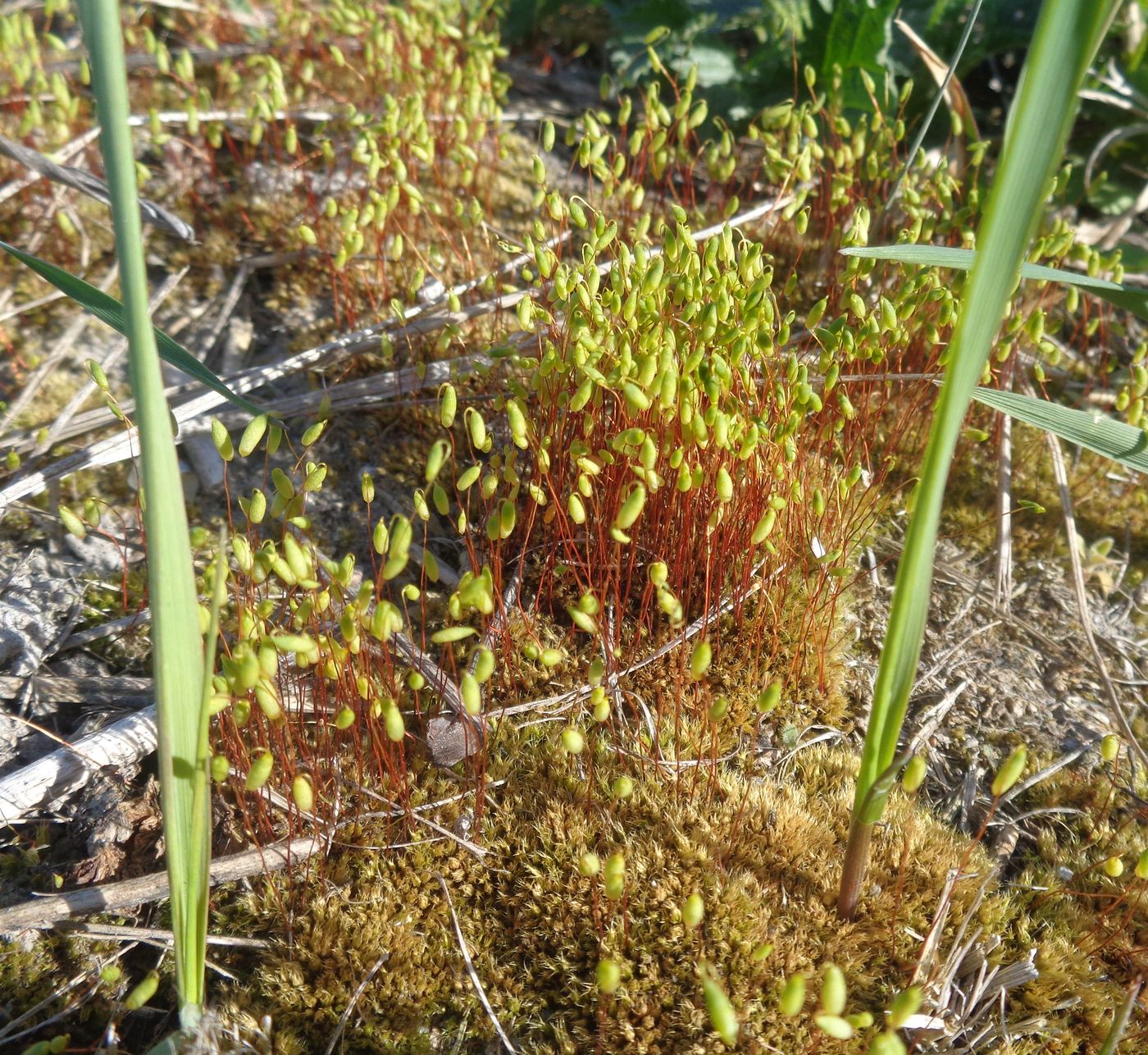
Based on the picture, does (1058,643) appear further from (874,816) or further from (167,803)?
(167,803)

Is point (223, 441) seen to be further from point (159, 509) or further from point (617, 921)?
point (617, 921)

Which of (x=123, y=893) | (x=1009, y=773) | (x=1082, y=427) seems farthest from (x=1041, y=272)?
(x=123, y=893)

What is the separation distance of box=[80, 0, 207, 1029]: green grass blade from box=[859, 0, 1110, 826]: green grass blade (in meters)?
0.81

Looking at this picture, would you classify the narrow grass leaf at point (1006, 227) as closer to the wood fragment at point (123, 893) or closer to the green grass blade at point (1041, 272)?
the green grass blade at point (1041, 272)

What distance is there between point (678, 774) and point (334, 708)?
0.61 meters

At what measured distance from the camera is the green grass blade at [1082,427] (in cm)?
139

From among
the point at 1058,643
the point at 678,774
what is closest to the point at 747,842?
the point at 678,774

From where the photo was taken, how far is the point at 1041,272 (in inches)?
53.2

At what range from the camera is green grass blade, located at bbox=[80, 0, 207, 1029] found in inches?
38.3

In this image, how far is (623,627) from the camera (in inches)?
70.5

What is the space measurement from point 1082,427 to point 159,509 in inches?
51.6

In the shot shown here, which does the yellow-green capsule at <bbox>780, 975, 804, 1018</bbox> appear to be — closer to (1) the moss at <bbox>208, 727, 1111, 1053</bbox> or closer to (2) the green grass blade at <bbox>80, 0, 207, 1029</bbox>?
(1) the moss at <bbox>208, 727, 1111, 1053</bbox>

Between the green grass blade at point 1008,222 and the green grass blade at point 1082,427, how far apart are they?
1.59 feet

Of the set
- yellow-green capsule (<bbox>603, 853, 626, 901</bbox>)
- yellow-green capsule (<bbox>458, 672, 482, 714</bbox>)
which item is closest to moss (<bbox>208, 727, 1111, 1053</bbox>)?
yellow-green capsule (<bbox>603, 853, 626, 901</bbox>)
